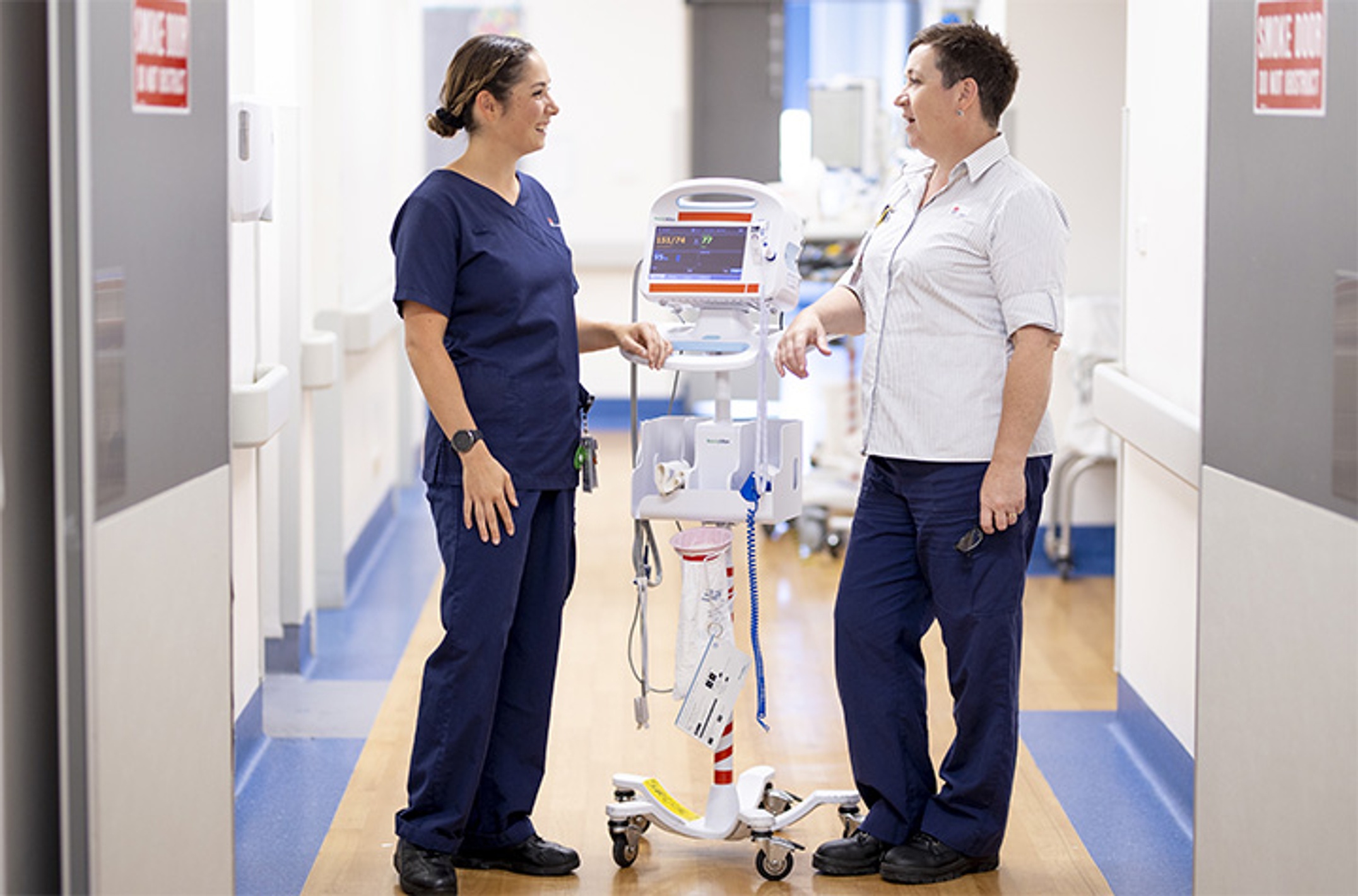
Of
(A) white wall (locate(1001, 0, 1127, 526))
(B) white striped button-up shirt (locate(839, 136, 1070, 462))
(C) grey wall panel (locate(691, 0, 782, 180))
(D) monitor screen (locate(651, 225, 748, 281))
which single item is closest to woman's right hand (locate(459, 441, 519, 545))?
(D) monitor screen (locate(651, 225, 748, 281))

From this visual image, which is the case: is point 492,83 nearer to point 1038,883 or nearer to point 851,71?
point 1038,883

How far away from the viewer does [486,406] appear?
288 cm

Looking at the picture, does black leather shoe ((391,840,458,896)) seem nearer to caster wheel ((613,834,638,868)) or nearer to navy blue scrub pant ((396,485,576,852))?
navy blue scrub pant ((396,485,576,852))

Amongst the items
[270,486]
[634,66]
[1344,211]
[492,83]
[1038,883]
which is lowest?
[1038,883]

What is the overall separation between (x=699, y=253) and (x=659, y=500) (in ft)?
1.41

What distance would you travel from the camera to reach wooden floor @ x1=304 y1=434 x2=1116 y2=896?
3.07 m

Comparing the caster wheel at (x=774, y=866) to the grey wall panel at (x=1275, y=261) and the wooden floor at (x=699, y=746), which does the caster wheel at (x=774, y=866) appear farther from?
the grey wall panel at (x=1275, y=261)

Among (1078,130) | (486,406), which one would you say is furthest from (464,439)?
(1078,130)

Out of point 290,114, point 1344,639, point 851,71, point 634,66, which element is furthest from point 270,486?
point 851,71

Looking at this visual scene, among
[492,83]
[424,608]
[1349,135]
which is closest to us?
[1349,135]

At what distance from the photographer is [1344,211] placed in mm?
2119

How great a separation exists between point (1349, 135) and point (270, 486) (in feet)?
9.45

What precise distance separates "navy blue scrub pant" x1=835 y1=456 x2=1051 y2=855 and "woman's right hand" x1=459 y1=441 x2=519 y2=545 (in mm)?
631

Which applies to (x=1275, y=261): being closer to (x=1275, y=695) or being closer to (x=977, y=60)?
(x=1275, y=695)
